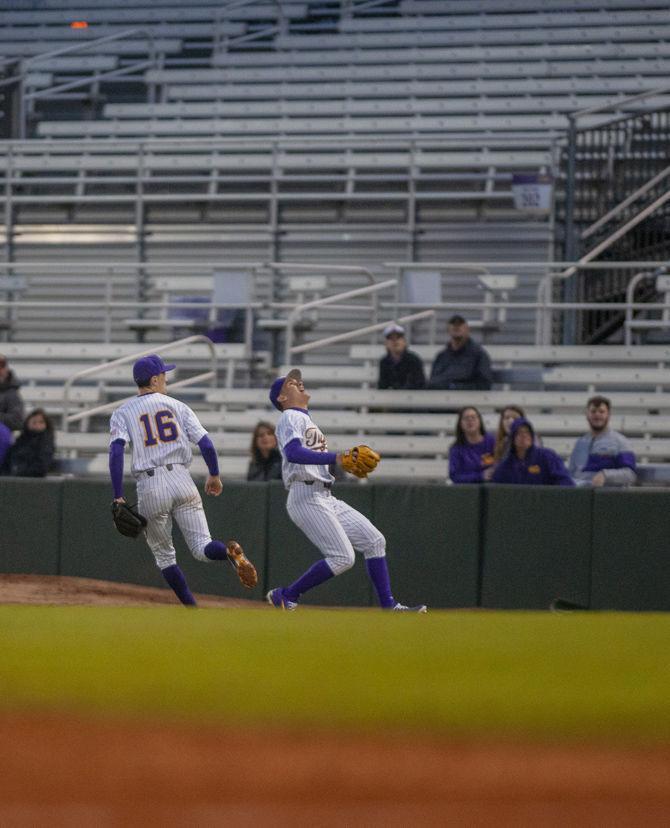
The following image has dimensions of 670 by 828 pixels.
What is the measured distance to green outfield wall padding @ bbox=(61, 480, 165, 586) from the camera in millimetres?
11867

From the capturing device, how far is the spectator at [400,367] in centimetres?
1327

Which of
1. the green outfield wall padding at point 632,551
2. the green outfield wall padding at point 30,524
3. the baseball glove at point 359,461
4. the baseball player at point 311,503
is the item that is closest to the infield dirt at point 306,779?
the baseball glove at point 359,461

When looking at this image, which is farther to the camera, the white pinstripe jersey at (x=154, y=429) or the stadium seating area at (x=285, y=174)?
the stadium seating area at (x=285, y=174)

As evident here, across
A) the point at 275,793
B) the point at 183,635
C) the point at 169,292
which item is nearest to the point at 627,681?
the point at 275,793

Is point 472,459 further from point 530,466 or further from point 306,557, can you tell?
point 306,557

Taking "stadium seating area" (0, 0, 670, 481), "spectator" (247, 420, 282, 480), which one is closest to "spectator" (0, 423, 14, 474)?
"stadium seating area" (0, 0, 670, 481)

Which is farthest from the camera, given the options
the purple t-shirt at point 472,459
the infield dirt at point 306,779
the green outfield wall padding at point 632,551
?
the purple t-shirt at point 472,459

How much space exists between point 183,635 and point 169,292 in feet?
44.9

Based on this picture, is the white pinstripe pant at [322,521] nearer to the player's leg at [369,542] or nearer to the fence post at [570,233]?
the player's leg at [369,542]

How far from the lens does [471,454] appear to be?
1156cm

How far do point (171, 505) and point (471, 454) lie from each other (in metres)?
3.09

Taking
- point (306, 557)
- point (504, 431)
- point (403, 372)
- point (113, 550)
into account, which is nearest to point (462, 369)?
point (403, 372)

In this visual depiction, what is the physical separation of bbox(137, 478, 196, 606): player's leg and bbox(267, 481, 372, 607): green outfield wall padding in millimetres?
1985

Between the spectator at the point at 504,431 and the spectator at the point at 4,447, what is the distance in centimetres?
434
